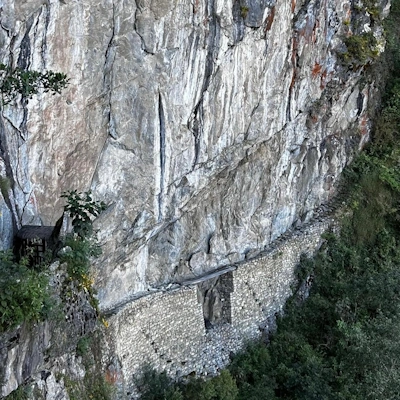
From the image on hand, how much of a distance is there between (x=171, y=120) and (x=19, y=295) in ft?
15.3

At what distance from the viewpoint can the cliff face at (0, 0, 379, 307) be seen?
30.2 feet

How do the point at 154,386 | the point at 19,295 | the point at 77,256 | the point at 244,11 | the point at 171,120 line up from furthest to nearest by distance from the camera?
the point at 154,386
the point at 244,11
the point at 171,120
the point at 77,256
the point at 19,295

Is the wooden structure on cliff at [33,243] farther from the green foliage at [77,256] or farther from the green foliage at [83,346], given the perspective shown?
the green foliage at [83,346]

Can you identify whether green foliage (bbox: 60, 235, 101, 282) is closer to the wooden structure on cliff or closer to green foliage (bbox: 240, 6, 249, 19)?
the wooden structure on cliff

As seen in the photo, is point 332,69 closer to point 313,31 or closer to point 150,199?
point 313,31

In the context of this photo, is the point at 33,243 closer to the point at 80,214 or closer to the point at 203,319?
the point at 80,214

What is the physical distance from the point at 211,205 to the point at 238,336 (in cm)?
301

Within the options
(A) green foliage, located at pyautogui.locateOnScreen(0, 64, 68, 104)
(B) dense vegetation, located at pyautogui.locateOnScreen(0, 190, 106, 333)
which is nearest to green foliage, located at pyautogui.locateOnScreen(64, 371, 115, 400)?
(B) dense vegetation, located at pyautogui.locateOnScreen(0, 190, 106, 333)

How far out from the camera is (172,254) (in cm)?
1245

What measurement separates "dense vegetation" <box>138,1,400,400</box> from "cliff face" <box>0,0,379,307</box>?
1888mm

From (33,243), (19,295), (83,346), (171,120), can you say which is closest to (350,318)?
(171,120)

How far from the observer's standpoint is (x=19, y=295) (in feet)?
23.7

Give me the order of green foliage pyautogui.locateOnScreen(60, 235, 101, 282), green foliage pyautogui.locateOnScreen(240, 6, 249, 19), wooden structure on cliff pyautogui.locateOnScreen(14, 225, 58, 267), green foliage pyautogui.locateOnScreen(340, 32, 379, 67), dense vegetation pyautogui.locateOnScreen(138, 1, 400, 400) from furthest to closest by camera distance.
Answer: green foliage pyautogui.locateOnScreen(340, 32, 379, 67), dense vegetation pyautogui.locateOnScreen(138, 1, 400, 400), green foliage pyautogui.locateOnScreen(240, 6, 249, 19), wooden structure on cliff pyautogui.locateOnScreen(14, 225, 58, 267), green foliage pyautogui.locateOnScreen(60, 235, 101, 282)

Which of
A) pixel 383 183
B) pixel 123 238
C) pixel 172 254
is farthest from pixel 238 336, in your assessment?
pixel 383 183
